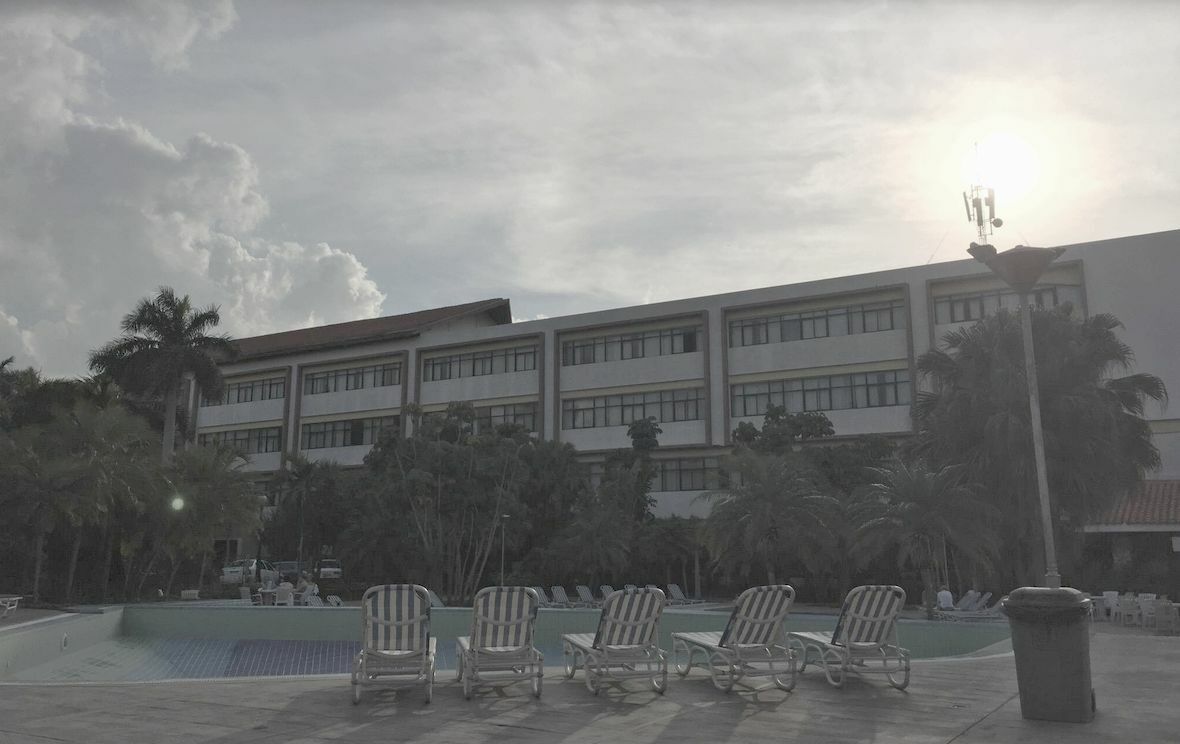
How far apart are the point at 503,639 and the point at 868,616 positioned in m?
3.63

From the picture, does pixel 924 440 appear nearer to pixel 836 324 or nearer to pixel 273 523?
pixel 836 324

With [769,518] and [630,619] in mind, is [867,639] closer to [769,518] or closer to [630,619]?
[630,619]

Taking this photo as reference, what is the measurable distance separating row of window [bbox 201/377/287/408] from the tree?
138 ft

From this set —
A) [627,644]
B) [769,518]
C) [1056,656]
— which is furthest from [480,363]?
[1056,656]

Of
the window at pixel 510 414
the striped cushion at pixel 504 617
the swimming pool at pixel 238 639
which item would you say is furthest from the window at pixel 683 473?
the striped cushion at pixel 504 617

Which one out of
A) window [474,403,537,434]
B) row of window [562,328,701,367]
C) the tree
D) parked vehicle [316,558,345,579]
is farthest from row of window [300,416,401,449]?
the tree

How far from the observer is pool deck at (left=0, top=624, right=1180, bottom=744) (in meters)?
7.18

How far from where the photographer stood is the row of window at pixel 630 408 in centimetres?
4669

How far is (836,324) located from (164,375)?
2975 cm

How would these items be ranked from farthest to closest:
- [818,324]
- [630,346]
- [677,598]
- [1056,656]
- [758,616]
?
[630,346] → [818,324] → [677,598] → [758,616] → [1056,656]

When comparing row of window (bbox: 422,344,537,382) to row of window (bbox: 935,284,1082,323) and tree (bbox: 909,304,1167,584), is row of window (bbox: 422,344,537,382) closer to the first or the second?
row of window (bbox: 935,284,1082,323)

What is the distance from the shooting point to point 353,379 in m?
56.8

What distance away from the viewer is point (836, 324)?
4400 centimetres

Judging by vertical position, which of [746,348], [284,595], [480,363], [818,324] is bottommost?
[284,595]
